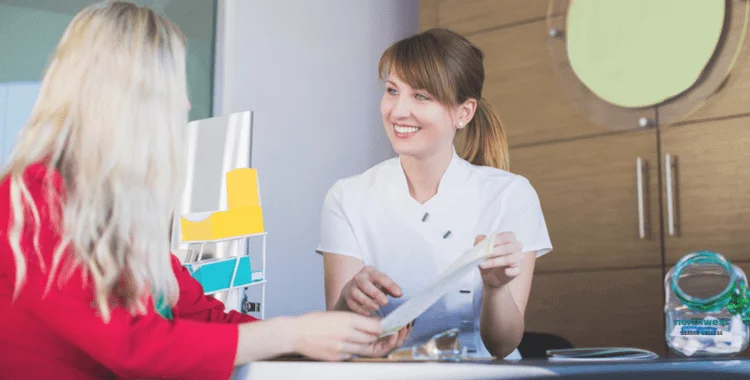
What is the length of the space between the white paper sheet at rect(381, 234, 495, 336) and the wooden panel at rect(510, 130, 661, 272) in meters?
1.97

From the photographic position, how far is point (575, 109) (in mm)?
2947

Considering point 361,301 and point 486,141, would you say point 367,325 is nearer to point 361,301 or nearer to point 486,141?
point 361,301

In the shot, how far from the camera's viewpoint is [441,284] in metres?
0.93

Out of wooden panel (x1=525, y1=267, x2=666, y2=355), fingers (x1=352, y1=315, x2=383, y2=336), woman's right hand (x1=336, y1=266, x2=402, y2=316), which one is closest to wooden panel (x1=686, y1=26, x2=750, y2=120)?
wooden panel (x1=525, y1=267, x2=666, y2=355)

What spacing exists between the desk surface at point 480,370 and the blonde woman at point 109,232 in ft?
0.16

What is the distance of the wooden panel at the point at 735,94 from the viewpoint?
2.61m

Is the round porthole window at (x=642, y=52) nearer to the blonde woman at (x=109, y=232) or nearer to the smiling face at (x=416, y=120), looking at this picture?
the smiling face at (x=416, y=120)

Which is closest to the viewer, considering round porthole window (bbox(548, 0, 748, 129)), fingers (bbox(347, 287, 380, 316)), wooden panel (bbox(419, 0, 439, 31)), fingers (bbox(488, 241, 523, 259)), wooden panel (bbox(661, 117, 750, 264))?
fingers (bbox(488, 241, 523, 259))

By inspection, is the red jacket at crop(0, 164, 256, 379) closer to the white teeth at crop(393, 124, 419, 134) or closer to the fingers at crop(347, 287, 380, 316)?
the fingers at crop(347, 287, 380, 316)

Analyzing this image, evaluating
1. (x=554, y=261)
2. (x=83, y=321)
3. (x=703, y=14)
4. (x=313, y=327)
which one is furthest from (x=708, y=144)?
(x=83, y=321)

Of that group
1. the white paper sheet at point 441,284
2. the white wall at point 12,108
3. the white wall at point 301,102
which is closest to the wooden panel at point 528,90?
the white wall at point 301,102

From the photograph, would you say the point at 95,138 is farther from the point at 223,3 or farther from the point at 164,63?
the point at 223,3

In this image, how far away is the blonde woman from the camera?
831mm

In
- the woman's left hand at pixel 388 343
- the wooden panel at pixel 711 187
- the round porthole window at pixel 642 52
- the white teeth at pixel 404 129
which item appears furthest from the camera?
the round porthole window at pixel 642 52
